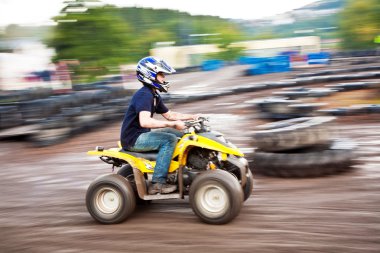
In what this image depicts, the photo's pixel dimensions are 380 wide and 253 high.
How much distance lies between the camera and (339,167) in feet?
21.5

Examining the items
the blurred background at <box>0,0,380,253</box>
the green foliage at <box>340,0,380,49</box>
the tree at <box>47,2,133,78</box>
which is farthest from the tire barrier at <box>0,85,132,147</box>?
the green foliage at <box>340,0,380,49</box>

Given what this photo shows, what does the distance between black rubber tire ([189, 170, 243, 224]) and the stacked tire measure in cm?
206

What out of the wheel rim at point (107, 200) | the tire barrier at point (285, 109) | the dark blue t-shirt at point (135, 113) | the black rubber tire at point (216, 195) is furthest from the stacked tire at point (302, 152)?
the tire barrier at point (285, 109)

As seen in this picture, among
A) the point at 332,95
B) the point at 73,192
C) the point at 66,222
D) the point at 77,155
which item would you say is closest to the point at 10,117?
the point at 77,155

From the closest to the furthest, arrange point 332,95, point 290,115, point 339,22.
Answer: point 290,115
point 332,95
point 339,22

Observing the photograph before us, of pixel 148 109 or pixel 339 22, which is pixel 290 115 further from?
pixel 339 22

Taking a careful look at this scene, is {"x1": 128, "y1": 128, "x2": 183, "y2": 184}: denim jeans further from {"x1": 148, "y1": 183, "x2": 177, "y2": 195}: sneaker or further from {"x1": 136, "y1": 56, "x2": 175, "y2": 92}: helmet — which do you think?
{"x1": 136, "y1": 56, "x2": 175, "y2": 92}: helmet

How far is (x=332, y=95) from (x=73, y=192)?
1131 cm

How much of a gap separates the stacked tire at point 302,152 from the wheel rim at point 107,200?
257 centimetres

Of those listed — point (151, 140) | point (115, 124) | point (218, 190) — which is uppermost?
point (151, 140)

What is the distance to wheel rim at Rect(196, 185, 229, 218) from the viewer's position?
4738 mm

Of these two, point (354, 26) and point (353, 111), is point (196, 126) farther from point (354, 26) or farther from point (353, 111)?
point (354, 26)

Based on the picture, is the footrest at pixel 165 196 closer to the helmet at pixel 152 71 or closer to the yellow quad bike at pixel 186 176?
the yellow quad bike at pixel 186 176

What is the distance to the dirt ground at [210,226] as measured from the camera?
421 centimetres
